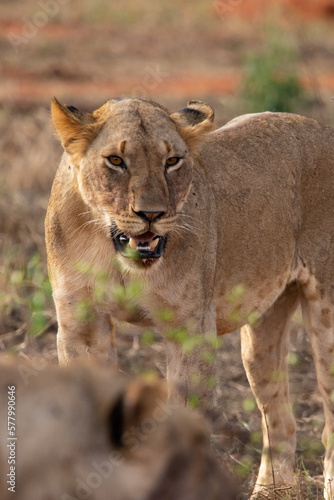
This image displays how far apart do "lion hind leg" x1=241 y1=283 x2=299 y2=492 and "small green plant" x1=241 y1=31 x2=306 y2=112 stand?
475 cm

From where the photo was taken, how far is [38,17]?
17266 millimetres

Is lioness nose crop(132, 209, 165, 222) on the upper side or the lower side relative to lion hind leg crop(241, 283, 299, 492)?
upper

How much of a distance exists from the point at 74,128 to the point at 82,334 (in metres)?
0.80

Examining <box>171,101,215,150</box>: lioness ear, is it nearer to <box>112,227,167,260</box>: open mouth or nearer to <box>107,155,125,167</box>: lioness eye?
<box>107,155,125,167</box>: lioness eye

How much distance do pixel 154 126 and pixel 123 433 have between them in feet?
5.83

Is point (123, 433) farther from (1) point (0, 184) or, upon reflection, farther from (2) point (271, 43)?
(2) point (271, 43)

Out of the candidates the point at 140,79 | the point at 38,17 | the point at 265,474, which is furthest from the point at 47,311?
the point at 38,17

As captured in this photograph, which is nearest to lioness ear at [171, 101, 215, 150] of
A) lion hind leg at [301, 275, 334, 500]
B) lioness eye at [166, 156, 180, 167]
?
lioness eye at [166, 156, 180, 167]

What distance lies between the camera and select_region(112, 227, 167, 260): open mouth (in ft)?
10.5

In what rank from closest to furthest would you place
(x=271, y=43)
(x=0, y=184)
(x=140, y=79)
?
(x=0, y=184), (x=271, y=43), (x=140, y=79)

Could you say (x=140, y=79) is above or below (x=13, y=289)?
above

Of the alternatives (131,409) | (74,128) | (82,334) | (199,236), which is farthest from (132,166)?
(131,409)

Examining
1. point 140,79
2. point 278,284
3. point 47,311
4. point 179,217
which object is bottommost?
point 47,311

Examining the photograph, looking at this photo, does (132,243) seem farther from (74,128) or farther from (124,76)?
(124,76)
